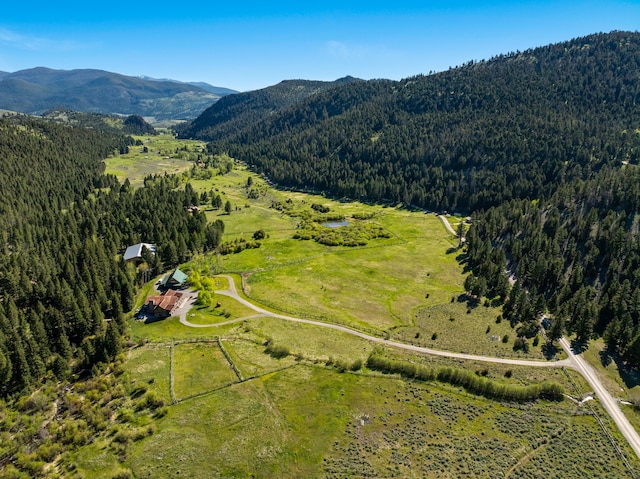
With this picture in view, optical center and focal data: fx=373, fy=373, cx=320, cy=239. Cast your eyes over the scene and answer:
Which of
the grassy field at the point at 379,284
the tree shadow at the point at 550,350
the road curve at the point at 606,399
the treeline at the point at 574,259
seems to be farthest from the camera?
the grassy field at the point at 379,284

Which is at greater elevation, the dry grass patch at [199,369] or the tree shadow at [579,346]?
the tree shadow at [579,346]

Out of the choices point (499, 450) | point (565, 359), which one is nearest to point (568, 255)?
point (565, 359)

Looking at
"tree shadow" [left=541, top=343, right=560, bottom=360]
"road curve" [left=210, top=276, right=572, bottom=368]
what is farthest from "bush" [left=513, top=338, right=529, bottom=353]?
"road curve" [left=210, top=276, right=572, bottom=368]

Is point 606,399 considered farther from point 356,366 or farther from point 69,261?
point 69,261

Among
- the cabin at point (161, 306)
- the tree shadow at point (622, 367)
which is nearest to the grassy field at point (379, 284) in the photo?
the tree shadow at point (622, 367)

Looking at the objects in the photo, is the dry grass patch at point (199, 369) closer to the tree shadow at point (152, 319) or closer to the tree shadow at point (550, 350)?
the tree shadow at point (152, 319)

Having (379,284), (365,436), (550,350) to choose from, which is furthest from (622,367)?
(379,284)

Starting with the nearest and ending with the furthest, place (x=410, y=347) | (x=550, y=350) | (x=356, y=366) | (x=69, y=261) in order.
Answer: (x=356, y=366) < (x=550, y=350) < (x=410, y=347) < (x=69, y=261)
